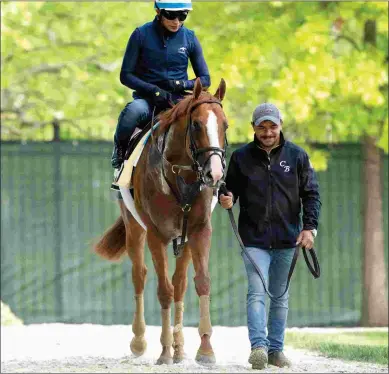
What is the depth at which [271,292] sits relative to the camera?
30.6 feet

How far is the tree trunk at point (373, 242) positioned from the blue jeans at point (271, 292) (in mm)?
8231

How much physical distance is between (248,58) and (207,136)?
7.05 metres

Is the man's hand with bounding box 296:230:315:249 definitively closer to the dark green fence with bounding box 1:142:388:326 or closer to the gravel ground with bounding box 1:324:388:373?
the gravel ground with bounding box 1:324:388:373

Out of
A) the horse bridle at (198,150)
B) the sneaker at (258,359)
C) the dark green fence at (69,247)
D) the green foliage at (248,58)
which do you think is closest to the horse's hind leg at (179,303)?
the sneaker at (258,359)

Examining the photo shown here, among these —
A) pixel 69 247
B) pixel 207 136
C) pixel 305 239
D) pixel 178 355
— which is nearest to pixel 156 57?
pixel 207 136

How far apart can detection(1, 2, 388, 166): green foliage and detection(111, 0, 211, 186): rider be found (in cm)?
521

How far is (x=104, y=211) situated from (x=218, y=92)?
8.67 meters

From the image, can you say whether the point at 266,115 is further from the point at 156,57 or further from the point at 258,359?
the point at 258,359

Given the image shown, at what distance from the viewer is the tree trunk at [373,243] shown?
688 inches

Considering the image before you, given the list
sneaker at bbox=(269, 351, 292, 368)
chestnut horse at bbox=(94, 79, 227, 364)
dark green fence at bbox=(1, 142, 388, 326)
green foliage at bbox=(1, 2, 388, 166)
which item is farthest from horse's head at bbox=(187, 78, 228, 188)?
dark green fence at bbox=(1, 142, 388, 326)

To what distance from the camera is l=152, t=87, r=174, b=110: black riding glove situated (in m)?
9.70

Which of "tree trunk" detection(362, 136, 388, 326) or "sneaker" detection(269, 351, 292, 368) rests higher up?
"tree trunk" detection(362, 136, 388, 326)

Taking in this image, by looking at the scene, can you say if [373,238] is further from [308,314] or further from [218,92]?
[218,92]

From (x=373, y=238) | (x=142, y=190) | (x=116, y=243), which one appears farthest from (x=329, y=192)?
(x=142, y=190)
